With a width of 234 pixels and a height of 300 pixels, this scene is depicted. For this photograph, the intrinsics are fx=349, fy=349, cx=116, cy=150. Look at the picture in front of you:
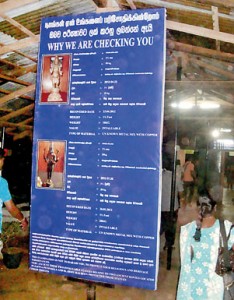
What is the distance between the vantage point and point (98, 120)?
127 inches

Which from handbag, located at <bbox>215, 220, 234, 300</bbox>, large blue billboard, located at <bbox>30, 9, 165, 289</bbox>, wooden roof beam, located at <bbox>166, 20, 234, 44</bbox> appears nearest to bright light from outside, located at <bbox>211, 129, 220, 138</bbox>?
wooden roof beam, located at <bbox>166, 20, 234, 44</bbox>

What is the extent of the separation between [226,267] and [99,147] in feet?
5.82

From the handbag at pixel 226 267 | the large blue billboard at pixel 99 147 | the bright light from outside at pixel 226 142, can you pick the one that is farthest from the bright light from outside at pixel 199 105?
the large blue billboard at pixel 99 147

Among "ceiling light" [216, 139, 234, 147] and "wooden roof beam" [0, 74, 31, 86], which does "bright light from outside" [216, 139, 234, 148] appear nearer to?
"ceiling light" [216, 139, 234, 147]

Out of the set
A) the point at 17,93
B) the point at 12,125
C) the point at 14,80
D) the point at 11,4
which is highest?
the point at 11,4

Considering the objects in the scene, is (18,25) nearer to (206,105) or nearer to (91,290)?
(91,290)

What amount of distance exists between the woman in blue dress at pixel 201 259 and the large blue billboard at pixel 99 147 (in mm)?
782

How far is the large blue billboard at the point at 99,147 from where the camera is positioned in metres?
3.07

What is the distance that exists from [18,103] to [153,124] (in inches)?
293

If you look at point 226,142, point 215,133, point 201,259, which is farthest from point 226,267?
point 226,142

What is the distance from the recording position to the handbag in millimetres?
3518

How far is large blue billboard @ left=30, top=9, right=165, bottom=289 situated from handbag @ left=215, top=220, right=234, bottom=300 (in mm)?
877

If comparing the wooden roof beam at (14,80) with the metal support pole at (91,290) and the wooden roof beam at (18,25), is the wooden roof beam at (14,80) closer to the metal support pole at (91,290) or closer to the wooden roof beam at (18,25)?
the wooden roof beam at (18,25)

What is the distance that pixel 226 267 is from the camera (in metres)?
3.52
